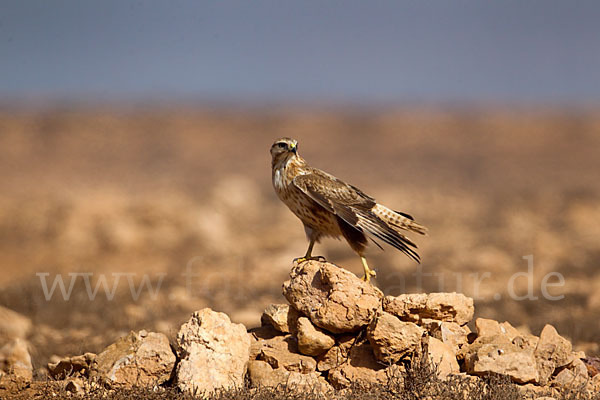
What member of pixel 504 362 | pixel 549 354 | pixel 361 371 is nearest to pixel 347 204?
pixel 361 371

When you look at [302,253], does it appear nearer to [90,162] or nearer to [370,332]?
[370,332]

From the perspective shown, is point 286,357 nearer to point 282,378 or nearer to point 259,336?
point 282,378

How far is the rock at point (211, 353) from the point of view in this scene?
714 cm

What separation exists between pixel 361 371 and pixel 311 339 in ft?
2.03

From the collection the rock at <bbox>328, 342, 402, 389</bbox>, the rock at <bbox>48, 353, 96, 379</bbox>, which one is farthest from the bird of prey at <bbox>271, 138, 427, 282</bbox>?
the rock at <bbox>48, 353, 96, 379</bbox>

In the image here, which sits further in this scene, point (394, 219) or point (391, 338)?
point (394, 219)

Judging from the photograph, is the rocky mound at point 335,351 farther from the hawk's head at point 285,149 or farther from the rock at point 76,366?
the hawk's head at point 285,149

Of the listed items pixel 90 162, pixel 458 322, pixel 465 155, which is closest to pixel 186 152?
pixel 90 162

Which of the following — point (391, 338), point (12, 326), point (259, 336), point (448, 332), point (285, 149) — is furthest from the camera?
point (12, 326)

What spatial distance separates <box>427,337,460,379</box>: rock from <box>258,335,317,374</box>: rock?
127cm

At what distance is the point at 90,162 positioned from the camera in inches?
2330

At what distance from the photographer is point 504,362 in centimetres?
712

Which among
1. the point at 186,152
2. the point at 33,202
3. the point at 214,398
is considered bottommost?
the point at 214,398

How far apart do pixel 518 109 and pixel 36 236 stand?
8351 centimetres
